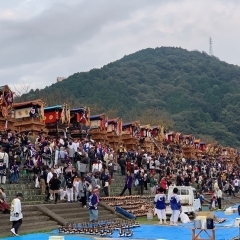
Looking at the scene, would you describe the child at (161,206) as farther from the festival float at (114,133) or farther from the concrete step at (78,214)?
the festival float at (114,133)

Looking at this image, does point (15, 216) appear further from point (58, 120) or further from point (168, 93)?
point (168, 93)

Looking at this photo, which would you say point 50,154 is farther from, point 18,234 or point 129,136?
point 129,136

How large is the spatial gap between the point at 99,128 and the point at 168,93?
281 ft

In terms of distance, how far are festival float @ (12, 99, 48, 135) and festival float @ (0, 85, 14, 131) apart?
1852 millimetres

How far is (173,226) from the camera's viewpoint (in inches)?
746

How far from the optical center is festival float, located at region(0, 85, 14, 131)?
3259 centimetres

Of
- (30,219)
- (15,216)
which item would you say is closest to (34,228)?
(30,219)

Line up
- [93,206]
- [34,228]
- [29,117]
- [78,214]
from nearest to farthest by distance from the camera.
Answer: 1. [34,228]
2. [93,206]
3. [78,214]
4. [29,117]

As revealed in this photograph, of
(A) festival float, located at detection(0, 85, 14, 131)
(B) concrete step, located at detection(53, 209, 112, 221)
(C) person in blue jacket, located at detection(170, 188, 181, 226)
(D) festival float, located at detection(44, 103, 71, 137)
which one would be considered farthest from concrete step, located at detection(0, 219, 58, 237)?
(D) festival float, located at detection(44, 103, 71, 137)

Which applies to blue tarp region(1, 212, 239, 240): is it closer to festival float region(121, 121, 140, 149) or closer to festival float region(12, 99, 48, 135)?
festival float region(12, 99, 48, 135)

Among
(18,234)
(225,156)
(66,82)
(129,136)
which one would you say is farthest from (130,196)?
(66,82)

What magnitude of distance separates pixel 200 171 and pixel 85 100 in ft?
170

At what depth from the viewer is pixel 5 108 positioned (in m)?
33.0

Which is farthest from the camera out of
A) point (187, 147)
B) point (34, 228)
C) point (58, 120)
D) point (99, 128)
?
point (187, 147)
